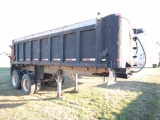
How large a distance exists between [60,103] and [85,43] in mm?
2545

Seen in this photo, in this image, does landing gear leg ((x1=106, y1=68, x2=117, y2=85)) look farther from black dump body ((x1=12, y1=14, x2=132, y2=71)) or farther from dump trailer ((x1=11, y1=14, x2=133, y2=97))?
black dump body ((x1=12, y1=14, x2=132, y2=71))

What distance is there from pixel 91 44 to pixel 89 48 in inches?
5.3

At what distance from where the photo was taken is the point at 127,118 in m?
5.48

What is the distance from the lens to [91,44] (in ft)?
17.5

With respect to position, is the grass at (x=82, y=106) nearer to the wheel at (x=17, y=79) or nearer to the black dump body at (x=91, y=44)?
the wheel at (x=17, y=79)

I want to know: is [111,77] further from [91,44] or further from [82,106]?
[82,106]

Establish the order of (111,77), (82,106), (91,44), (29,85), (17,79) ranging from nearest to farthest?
(111,77) → (91,44) → (82,106) → (29,85) → (17,79)

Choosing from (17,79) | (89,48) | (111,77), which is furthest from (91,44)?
(17,79)

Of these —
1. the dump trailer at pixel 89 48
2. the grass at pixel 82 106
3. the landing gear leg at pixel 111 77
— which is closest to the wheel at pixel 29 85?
the dump trailer at pixel 89 48

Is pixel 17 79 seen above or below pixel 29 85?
above

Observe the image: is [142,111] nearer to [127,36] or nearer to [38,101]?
[127,36]

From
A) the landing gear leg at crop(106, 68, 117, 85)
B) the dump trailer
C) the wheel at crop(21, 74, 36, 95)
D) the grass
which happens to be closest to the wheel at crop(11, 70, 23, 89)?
the wheel at crop(21, 74, 36, 95)

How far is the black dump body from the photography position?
16.2ft

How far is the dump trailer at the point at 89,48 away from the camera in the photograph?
4.95 metres
